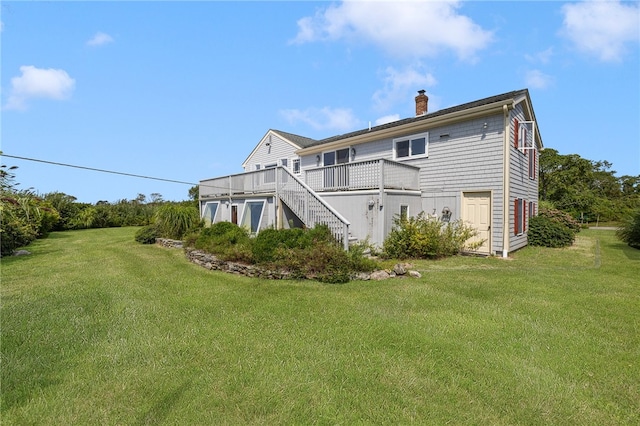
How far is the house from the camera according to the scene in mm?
10000

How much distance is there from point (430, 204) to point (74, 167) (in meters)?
11.1

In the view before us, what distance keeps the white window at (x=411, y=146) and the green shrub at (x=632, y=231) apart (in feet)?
30.3

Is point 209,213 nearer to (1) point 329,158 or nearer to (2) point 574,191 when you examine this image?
(1) point 329,158

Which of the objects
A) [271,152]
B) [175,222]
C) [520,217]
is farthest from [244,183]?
[520,217]

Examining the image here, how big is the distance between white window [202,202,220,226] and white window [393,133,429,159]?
29.4 feet

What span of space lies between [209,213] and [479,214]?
12.3m

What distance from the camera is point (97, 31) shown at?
7211mm

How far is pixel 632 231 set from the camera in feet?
41.0

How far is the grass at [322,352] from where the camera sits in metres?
2.55

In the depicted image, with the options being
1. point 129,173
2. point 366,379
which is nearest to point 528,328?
point 366,379

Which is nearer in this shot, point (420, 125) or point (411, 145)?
point (420, 125)

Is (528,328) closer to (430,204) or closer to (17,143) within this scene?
(430,204)

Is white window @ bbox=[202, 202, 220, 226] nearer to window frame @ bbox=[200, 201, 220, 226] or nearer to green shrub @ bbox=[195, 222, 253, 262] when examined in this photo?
window frame @ bbox=[200, 201, 220, 226]

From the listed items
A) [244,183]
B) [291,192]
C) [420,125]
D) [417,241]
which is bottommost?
[417,241]
